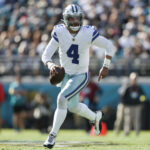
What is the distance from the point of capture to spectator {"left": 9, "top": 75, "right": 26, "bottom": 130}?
1486 cm

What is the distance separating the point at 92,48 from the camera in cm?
1556

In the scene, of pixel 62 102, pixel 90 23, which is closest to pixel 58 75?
pixel 62 102

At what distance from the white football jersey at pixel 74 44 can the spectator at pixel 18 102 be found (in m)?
7.16

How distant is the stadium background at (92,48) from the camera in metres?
15.1

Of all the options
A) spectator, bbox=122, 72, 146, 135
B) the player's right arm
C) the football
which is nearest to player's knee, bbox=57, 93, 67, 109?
the football

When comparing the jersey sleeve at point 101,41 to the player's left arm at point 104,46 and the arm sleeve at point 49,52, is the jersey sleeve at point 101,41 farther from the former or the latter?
the arm sleeve at point 49,52

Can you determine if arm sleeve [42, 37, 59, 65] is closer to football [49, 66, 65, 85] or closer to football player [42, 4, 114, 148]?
football player [42, 4, 114, 148]

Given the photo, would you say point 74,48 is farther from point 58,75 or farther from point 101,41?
point 58,75

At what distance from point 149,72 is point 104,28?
236 cm

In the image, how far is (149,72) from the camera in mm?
15000

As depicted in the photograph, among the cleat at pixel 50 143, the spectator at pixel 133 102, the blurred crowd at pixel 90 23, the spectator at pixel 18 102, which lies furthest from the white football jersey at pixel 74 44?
the spectator at pixel 18 102

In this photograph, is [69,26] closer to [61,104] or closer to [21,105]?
[61,104]

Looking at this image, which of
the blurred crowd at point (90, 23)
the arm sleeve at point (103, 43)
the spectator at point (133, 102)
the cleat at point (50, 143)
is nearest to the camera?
the cleat at point (50, 143)

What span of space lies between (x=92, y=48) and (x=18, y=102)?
2523 mm
